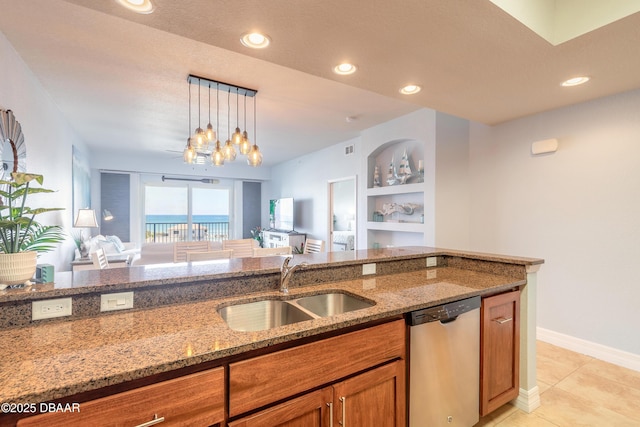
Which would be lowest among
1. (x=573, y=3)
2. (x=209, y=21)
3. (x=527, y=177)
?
(x=527, y=177)

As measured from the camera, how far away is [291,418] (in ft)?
3.54

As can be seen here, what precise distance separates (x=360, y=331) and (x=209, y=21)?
1670 millimetres

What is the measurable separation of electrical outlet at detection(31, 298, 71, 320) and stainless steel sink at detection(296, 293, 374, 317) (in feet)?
3.40

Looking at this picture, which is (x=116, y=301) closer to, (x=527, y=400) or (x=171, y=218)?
(x=527, y=400)

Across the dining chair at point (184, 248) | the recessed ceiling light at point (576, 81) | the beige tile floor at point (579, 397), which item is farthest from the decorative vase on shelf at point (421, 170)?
the dining chair at point (184, 248)

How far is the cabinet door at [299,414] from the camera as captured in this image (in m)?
1.01

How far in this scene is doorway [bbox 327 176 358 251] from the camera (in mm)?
5344

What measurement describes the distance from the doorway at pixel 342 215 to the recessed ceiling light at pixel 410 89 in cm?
281

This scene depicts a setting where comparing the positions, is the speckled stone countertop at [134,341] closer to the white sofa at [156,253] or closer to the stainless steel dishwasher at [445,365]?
the stainless steel dishwasher at [445,365]

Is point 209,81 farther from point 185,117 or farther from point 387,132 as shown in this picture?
point 387,132

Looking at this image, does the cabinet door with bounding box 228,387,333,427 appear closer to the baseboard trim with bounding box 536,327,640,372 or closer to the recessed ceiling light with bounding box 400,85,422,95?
the recessed ceiling light with bounding box 400,85,422,95

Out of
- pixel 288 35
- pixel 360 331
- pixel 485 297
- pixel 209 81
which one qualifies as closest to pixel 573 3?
pixel 288 35

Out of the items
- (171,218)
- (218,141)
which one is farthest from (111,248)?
(218,141)

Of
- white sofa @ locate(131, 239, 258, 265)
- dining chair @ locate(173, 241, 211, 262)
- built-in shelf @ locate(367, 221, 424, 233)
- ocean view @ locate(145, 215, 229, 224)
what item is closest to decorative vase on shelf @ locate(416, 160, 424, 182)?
built-in shelf @ locate(367, 221, 424, 233)
